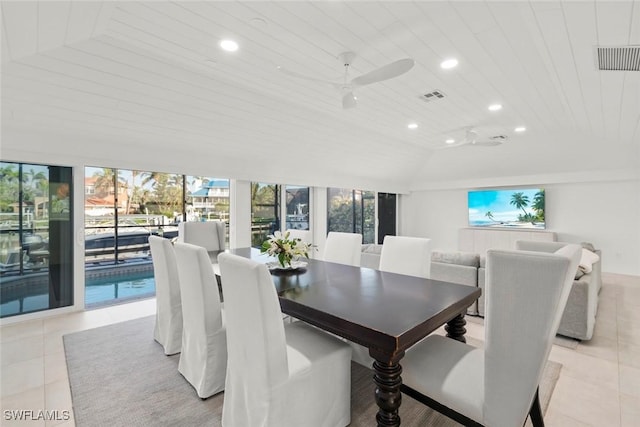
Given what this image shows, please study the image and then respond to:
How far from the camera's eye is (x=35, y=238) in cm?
371

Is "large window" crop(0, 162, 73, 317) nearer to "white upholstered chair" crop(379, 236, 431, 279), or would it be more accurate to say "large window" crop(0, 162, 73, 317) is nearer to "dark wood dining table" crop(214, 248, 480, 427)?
"dark wood dining table" crop(214, 248, 480, 427)

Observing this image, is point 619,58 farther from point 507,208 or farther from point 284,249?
point 507,208

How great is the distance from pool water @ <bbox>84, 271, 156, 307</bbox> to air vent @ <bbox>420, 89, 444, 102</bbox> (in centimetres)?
486

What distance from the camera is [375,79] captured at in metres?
2.25

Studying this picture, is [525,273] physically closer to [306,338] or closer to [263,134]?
[306,338]

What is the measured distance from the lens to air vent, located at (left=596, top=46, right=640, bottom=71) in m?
2.12

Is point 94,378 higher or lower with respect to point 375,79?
lower

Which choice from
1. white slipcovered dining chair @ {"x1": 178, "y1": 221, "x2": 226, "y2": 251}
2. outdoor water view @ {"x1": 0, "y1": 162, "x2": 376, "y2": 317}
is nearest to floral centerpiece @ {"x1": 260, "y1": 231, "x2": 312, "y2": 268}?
white slipcovered dining chair @ {"x1": 178, "y1": 221, "x2": 226, "y2": 251}

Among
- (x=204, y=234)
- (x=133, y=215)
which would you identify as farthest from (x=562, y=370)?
(x=133, y=215)

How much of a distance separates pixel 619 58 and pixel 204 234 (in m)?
4.61

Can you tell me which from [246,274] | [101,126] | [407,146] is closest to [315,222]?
[407,146]

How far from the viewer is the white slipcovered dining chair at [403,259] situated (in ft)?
8.72

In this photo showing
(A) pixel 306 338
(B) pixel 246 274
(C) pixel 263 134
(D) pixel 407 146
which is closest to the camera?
(B) pixel 246 274

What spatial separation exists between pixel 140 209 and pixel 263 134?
12.0ft
